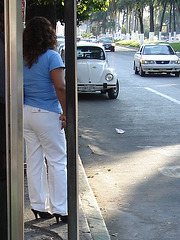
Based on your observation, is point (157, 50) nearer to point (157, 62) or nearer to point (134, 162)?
point (157, 62)

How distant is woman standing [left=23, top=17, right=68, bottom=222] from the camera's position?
5.14m

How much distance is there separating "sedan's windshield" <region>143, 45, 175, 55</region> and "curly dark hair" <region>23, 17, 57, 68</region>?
21.2 metres

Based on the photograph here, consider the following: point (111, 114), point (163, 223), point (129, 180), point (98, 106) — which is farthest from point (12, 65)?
point (98, 106)

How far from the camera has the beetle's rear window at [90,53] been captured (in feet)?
57.9

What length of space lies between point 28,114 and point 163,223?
1877 mm

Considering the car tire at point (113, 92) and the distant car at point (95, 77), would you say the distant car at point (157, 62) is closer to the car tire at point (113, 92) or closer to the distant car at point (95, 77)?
the car tire at point (113, 92)

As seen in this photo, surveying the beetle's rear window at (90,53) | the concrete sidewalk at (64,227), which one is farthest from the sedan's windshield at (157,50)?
the concrete sidewalk at (64,227)

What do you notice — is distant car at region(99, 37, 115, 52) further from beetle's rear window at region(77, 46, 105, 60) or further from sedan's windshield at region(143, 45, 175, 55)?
beetle's rear window at region(77, 46, 105, 60)

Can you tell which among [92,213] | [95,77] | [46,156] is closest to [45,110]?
[46,156]

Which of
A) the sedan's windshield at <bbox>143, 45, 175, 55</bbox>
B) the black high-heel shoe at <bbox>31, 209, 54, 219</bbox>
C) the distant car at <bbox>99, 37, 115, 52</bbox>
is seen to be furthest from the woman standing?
the distant car at <bbox>99, 37, 115, 52</bbox>

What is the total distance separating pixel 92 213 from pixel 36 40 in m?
1.91

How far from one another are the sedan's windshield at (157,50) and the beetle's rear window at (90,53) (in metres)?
8.64

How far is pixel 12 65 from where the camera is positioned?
288cm

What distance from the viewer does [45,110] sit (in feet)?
16.9
